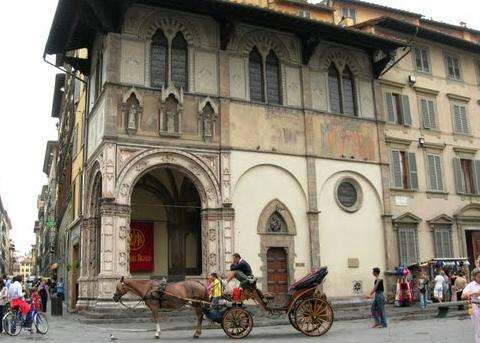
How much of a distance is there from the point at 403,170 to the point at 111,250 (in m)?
13.7

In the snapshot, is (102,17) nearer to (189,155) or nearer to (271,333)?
(189,155)

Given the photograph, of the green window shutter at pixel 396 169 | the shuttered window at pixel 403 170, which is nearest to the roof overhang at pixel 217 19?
the green window shutter at pixel 396 169

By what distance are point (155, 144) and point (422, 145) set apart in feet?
42.6

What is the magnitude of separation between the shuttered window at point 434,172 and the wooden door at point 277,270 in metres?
8.81

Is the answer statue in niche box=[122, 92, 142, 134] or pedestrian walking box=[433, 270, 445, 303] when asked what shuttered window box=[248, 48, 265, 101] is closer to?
statue in niche box=[122, 92, 142, 134]

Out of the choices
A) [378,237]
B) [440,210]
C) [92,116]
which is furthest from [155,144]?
[440,210]

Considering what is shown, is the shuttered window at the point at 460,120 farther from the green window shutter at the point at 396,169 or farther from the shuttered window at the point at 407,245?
the shuttered window at the point at 407,245

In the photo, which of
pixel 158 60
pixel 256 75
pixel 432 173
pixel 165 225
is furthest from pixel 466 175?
pixel 158 60

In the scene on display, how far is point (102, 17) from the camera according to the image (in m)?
19.1

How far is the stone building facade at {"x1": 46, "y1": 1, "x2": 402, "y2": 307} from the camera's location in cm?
1927

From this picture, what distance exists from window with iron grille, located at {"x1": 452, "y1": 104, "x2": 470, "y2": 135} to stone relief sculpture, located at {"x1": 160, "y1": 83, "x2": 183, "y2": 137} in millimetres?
14594

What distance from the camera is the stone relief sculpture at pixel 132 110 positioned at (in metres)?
19.0

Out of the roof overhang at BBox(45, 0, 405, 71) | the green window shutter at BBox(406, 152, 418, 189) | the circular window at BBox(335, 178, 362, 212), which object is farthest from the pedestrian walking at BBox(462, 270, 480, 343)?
the green window shutter at BBox(406, 152, 418, 189)

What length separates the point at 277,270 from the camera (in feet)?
68.4
